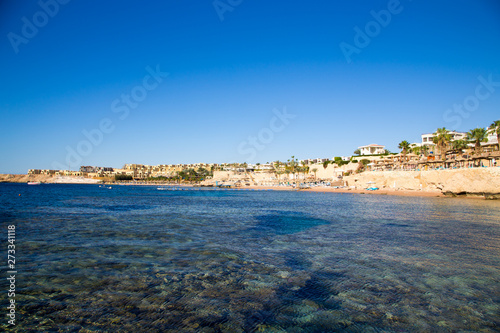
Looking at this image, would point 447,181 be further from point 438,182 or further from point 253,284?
point 253,284

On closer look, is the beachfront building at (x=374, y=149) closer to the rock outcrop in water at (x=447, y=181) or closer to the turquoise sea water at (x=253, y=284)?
the rock outcrop in water at (x=447, y=181)

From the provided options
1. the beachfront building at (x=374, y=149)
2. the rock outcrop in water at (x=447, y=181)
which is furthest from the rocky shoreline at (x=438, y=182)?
the beachfront building at (x=374, y=149)

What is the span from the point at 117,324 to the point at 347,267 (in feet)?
19.0

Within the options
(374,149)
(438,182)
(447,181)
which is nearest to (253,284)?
(447,181)

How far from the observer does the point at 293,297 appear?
565cm

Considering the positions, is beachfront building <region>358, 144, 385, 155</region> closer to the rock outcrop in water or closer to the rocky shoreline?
the rocky shoreline

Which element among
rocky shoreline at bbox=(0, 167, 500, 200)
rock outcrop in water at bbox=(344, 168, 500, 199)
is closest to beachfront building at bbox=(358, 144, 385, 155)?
rocky shoreline at bbox=(0, 167, 500, 200)

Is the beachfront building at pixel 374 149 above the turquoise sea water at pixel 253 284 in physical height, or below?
above

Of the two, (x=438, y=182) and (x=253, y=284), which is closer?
(x=253, y=284)

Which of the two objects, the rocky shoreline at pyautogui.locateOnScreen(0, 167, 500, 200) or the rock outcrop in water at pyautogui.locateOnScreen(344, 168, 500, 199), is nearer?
the rock outcrop in water at pyautogui.locateOnScreen(344, 168, 500, 199)

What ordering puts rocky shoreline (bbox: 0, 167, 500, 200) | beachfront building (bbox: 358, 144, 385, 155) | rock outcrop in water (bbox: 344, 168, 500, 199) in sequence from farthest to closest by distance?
beachfront building (bbox: 358, 144, 385, 155)
rocky shoreline (bbox: 0, 167, 500, 200)
rock outcrop in water (bbox: 344, 168, 500, 199)

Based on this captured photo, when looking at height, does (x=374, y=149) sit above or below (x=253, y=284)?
above

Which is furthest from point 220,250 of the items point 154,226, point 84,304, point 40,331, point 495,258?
point 495,258

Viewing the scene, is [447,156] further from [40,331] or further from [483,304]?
[40,331]
